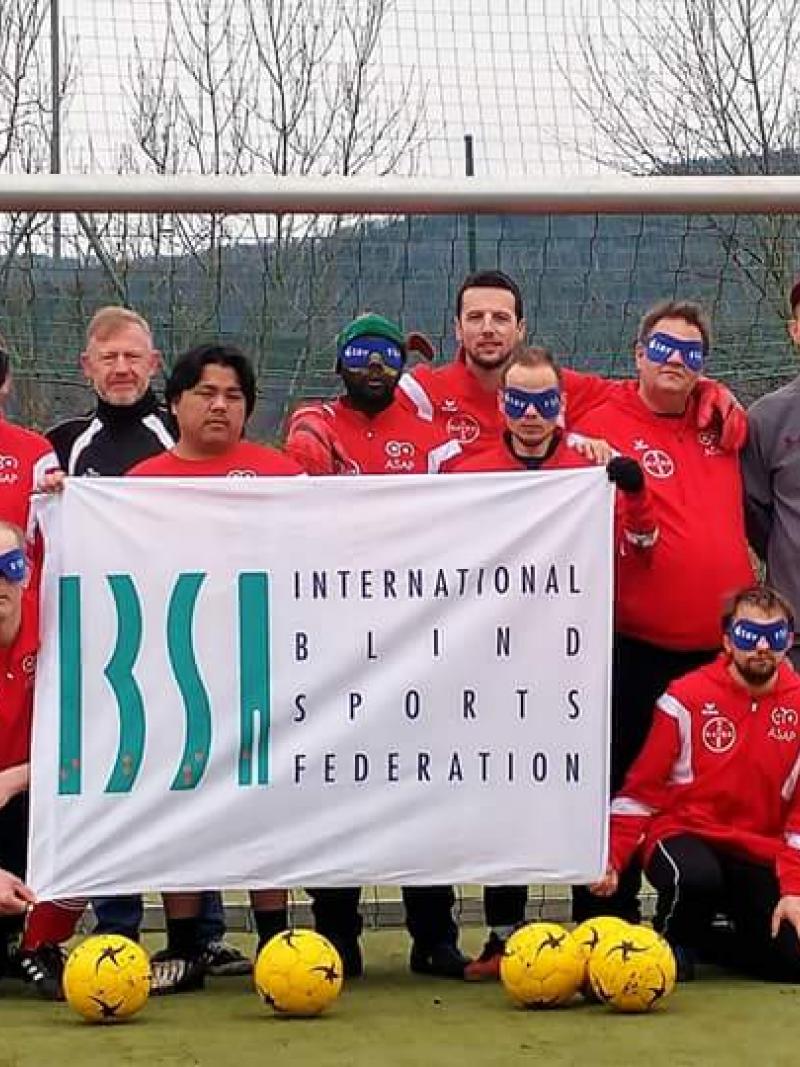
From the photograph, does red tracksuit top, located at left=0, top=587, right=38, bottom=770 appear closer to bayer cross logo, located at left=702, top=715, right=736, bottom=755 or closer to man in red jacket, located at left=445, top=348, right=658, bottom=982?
man in red jacket, located at left=445, top=348, right=658, bottom=982

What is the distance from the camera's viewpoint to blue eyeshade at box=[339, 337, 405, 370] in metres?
6.07

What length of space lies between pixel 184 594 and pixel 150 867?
0.73m

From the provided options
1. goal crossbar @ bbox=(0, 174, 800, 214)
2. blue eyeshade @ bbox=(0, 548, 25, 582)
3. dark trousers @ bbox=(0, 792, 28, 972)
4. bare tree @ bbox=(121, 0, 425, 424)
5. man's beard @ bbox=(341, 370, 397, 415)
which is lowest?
dark trousers @ bbox=(0, 792, 28, 972)

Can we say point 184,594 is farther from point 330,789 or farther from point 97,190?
point 97,190

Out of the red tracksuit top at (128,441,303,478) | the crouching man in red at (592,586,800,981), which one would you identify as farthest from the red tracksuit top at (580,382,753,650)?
the red tracksuit top at (128,441,303,478)

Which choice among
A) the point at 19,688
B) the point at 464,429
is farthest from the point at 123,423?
the point at 464,429

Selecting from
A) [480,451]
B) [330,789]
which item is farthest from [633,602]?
[330,789]

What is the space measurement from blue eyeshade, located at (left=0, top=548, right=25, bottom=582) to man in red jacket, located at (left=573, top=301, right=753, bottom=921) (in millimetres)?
1674

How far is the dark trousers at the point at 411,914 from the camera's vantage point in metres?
6.17

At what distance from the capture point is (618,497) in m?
5.99

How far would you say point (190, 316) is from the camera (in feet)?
25.7

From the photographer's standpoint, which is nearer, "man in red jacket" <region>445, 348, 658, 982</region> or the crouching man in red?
"man in red jacket" <region>445, 348, 658, 982</region>

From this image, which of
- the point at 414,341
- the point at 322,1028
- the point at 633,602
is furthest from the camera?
the point at 414,341

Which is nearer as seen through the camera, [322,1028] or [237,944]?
[322,1028]
